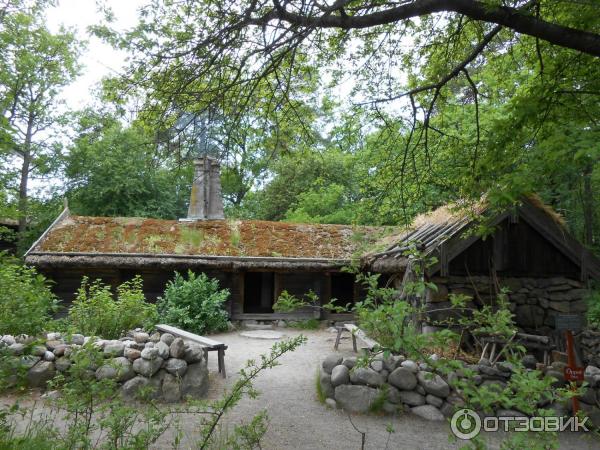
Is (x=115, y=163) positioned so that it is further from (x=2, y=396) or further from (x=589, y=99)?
(x=589, y=99)

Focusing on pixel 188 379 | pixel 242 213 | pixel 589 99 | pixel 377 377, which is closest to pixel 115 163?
pixel 242 213

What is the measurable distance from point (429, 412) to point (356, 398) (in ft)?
3.30

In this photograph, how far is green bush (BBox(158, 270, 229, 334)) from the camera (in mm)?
11391

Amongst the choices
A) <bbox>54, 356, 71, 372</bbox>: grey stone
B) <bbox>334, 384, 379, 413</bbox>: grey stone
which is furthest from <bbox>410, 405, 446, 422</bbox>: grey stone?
<bbox>54, 356, 71, 372</bbox>: grey stone

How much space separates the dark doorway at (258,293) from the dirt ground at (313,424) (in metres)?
8.59

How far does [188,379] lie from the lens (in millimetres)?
6668

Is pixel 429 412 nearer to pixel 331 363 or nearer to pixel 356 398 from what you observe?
pixel 356 398

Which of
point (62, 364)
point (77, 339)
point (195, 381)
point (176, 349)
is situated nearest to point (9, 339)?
point (62, 364)

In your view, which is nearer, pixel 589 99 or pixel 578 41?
pixel 578 41

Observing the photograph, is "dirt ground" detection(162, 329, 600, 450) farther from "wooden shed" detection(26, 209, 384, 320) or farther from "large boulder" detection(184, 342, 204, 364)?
"wooden shed" detection(26, 209, 384, 320)

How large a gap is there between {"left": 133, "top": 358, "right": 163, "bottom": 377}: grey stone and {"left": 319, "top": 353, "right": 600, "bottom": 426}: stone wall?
8.45 ft

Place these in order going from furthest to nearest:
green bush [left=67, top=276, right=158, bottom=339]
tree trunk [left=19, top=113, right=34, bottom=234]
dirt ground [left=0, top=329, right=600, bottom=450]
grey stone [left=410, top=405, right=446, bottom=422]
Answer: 1. tree trunk [left=19, top=113, right=34, bottom=234]
2. green bush [left=67, top=276, right=158, bottom=339]
3. grey stone [left=410, top=405, right=446, bottom=422]
4. dirt ground [left=0, top=329, right=600, bottom=450]

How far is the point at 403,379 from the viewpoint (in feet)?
20.3

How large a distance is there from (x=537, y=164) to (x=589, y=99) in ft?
3.95
